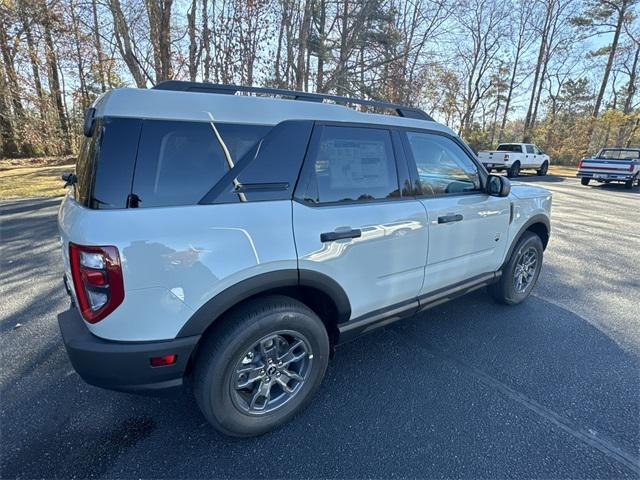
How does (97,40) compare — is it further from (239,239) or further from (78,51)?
(239,239)

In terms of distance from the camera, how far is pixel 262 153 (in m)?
1.90

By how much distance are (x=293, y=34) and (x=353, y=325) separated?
47.8 ft

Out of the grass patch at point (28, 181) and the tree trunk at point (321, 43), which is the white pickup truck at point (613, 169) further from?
the grass patch at point (28, 181)

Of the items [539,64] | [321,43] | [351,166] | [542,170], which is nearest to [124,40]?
[321,43]

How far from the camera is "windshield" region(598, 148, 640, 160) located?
15.9 metres

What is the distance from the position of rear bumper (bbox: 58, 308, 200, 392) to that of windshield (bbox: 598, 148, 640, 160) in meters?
20.8

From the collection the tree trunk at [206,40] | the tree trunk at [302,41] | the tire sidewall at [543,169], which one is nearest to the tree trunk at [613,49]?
the tire sidewall at [543,169]

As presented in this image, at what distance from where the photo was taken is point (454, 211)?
8.95 ft

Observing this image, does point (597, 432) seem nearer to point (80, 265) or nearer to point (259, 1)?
point (80, 265)

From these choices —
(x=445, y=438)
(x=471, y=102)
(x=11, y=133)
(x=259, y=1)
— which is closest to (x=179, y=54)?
(x=259, y=1)

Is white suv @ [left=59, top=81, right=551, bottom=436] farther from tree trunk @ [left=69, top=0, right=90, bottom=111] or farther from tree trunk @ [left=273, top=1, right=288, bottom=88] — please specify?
tree trunk @ [left=69, top=0, right=90, bottom=111]

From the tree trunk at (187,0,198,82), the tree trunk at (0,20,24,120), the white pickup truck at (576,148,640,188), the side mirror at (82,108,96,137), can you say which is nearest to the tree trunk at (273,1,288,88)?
the tree trunk at (187,0,198,82)

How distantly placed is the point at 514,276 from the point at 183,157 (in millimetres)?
3452

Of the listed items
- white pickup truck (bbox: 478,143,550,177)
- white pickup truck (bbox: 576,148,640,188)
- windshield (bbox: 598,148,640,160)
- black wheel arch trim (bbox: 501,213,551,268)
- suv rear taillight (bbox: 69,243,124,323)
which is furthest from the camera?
white pickup truck (bbox: 478,143,550,177)
